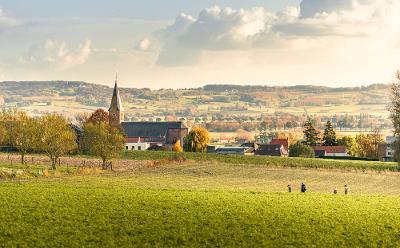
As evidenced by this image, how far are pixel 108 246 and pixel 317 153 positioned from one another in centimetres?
14206

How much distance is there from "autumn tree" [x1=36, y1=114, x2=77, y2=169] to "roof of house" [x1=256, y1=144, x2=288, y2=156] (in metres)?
95.0

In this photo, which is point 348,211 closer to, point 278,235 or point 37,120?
point 278,235

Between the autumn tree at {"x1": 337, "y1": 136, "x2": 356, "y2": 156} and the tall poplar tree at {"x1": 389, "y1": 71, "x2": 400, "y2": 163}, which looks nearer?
the tall poplar tree at {"x1": 389, "y1": 71, "x2": 400, "y2": 163}

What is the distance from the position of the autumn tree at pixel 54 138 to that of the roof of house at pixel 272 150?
94978 millimetres

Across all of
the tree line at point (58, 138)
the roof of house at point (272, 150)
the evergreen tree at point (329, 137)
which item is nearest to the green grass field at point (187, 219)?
the tree line at point (58, 138)

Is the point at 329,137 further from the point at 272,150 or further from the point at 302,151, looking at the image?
the point at 302,151

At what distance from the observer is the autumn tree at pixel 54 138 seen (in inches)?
3356

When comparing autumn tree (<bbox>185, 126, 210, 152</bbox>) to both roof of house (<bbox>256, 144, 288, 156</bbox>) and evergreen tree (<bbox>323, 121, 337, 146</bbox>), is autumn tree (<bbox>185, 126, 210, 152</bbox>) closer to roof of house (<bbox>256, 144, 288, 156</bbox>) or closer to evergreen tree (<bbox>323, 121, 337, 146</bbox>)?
roof of house (<bbox>256, 144, 288, 156</bbox>)

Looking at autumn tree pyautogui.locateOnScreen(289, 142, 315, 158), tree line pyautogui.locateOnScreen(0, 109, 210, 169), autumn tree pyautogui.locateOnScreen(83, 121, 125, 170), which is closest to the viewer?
tree line pyautogui.locateOnScreen(0, 109, 210, 169)

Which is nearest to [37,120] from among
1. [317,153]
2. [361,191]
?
[361,191]

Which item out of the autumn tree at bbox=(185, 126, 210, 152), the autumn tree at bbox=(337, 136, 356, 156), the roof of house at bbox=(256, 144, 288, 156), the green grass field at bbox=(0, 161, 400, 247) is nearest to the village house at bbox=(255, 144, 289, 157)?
the roof of house at bbox=(256, 144, 288, 156)

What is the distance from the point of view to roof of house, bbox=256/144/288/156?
17562 centimetres

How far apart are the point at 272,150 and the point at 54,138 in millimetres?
101595

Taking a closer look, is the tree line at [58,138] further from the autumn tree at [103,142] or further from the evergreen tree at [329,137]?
the evergreen tree at [329,137]
